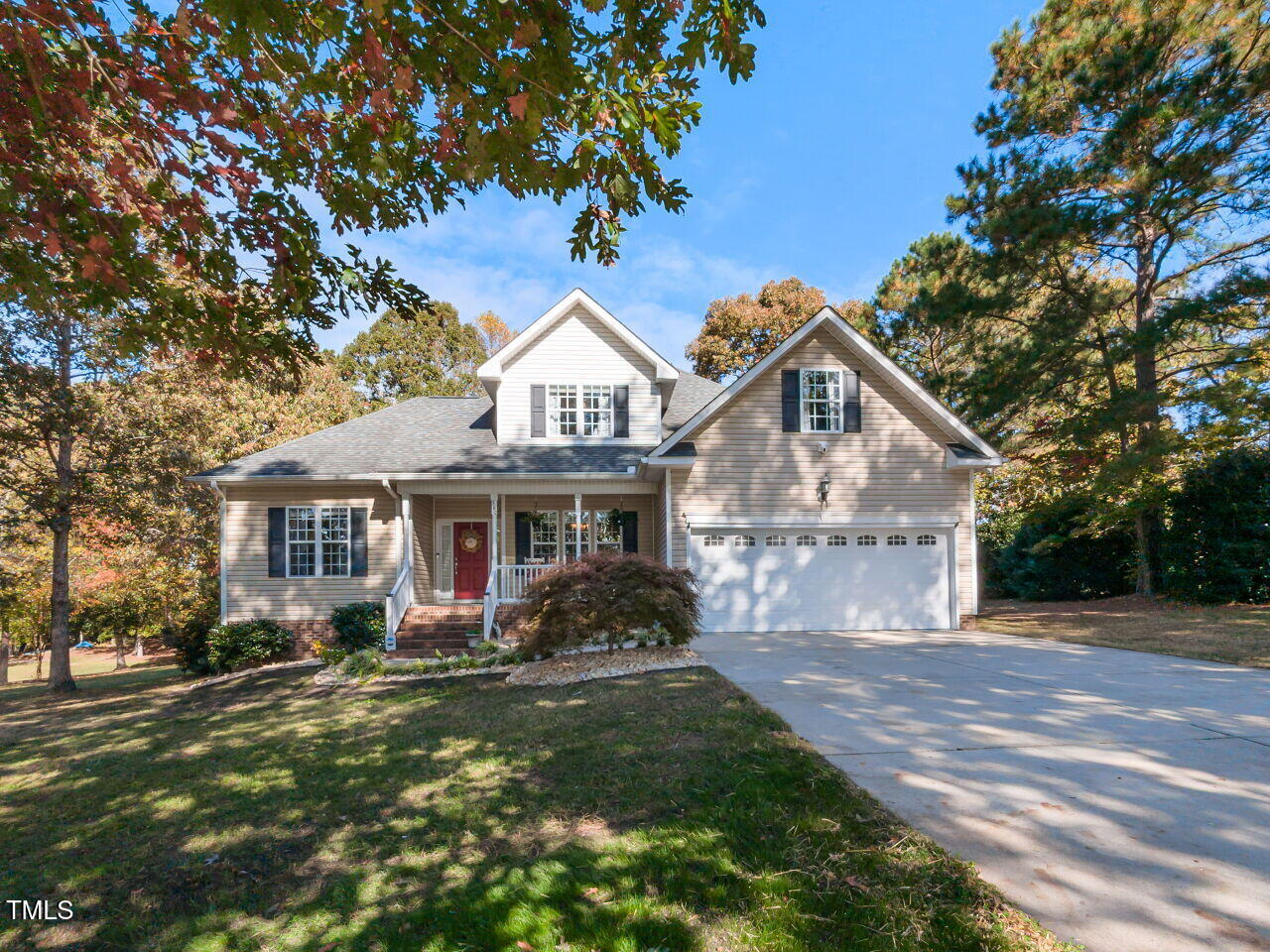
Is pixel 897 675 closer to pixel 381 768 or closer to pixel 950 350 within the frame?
pixel 381 768

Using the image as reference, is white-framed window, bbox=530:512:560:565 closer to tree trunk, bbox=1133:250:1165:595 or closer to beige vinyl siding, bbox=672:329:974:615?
beige vinyl siding, bbox=672:329:974:615

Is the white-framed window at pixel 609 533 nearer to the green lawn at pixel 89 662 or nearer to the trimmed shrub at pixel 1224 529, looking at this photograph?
the trimmed shrub at pixel 1224 529

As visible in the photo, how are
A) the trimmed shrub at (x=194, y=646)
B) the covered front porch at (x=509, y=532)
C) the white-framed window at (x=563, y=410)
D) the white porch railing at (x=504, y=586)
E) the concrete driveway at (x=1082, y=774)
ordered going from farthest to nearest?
1. the white-framed window at (x=563, y=410)
2. the covered front porch at (x=509, y=532)
3. the trimmed shrub at (x=194, y=646)
4. the white porch railing at (x=504, y=586)
5. the concrete driveway at (x=1082, y=774)

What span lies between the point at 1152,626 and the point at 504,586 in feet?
40.7

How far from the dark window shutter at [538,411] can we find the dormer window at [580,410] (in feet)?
0.38

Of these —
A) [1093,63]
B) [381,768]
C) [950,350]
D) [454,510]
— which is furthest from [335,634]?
[950,350]

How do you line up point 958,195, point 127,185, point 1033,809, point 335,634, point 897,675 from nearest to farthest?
1. point 1033,809
2. point 127,185
3. point 897,675
4. point 335,634
5. point 958,195

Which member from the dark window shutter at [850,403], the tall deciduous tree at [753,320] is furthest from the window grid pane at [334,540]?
the tall deciduous tree at [753,320]

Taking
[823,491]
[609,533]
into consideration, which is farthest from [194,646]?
[823,491]

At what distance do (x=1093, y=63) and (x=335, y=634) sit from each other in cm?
2128

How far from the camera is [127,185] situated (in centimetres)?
421

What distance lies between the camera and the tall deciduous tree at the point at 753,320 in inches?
1096

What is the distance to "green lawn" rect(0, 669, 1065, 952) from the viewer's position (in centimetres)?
272

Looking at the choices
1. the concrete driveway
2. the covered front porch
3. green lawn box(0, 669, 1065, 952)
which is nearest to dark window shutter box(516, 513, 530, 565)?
the covered front porch
